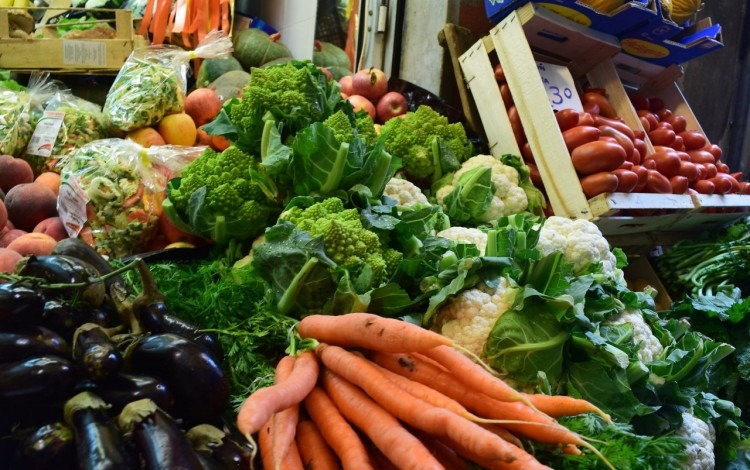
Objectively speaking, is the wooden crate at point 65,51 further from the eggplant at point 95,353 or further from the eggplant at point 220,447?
the eggplant at point 220,447

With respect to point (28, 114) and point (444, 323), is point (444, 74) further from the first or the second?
point (28, 114)

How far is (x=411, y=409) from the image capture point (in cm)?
104

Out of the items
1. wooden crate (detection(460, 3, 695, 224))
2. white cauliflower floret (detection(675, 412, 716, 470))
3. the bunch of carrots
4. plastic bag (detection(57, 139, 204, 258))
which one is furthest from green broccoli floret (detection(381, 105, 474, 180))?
white cauliflower floret (detection(675, 412, 716, 470))

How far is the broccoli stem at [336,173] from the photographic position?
5.17 ft

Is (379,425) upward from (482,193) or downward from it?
downward

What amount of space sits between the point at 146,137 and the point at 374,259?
1.55 meters

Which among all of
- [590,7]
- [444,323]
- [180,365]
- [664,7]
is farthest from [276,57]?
[180,365]

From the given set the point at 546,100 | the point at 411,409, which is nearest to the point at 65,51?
the point at 546,100

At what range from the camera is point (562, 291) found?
4.46 feet

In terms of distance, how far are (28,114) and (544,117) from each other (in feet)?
8.22

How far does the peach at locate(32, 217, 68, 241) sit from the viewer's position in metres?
2.01

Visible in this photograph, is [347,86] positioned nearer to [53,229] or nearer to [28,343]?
[53,229]

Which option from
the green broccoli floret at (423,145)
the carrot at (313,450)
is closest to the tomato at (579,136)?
the green broccoli floret at (423,145)

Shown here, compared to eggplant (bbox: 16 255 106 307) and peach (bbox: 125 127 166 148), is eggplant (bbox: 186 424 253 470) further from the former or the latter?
peach (bbox: 125 127 166 148)
